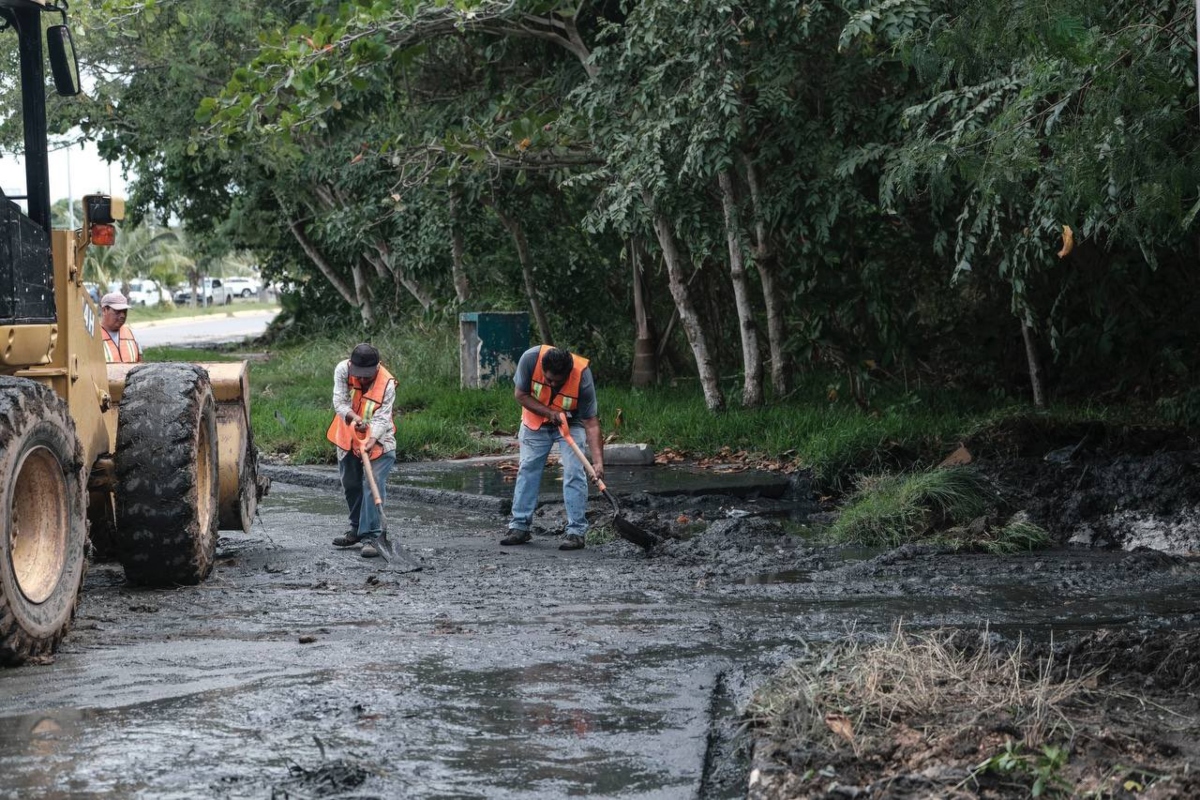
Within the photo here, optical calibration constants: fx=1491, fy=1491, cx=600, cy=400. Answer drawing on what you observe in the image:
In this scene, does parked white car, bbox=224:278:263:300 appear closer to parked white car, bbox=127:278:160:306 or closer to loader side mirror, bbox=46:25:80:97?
parked white car, bbox=127:278:160:306

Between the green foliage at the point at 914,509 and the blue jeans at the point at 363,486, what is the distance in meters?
3.04


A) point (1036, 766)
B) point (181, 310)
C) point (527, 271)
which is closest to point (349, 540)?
point (1036, 766)

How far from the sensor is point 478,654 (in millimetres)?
6512

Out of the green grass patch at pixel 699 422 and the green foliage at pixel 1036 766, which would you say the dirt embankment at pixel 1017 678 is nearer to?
the green foliage at pixel 1036 766

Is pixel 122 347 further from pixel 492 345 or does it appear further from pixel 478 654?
pixel 492 345

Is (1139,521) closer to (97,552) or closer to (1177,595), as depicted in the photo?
(1177,595)

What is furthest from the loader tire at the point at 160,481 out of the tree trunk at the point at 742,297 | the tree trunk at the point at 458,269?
the tree trunk at the point at 458,269

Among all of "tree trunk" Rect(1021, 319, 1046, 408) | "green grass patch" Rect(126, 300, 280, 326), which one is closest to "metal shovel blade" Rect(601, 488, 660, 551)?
"tree trunk" Rect(1021, 319, 1046, 408)

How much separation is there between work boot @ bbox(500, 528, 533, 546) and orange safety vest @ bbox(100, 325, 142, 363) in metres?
3.17

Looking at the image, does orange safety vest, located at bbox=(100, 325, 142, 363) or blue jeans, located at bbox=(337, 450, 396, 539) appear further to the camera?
orange safety vest, located at bbox=(100, 325, 142, 363)

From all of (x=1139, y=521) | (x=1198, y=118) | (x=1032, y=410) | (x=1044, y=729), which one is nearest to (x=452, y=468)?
(x=1032, y=410)

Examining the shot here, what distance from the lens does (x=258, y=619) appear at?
7.38 metres

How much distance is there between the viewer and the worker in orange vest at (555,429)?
1014 centimetres

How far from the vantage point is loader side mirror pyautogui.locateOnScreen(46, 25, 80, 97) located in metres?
6.94
